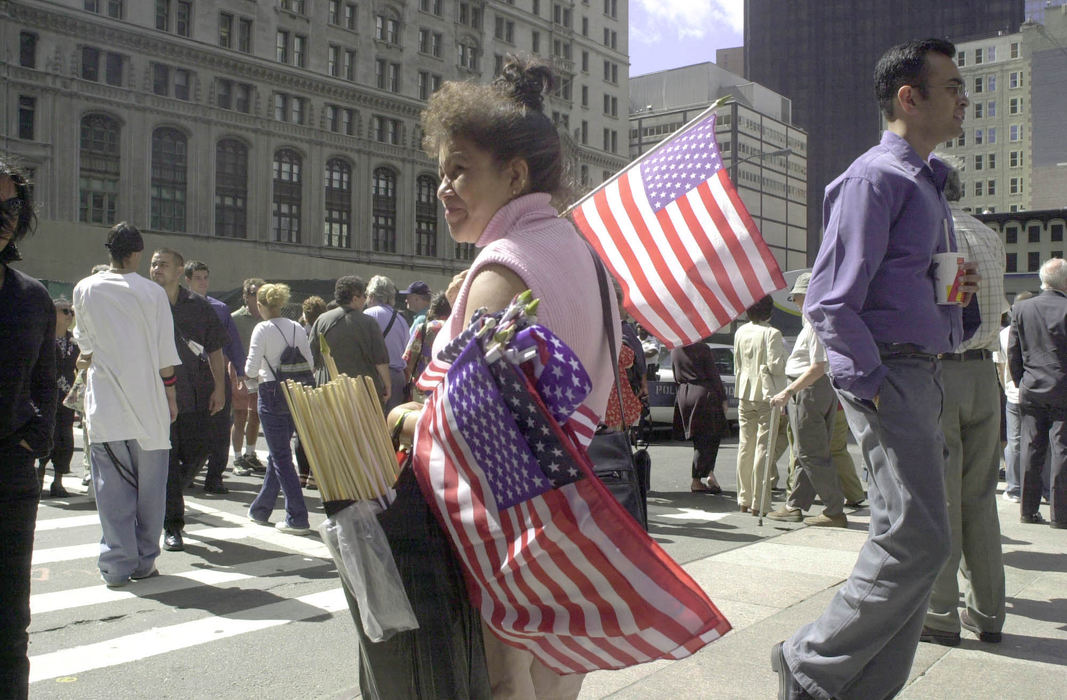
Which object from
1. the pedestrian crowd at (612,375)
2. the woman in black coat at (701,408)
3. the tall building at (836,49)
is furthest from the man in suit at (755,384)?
the tall building at (836,49)

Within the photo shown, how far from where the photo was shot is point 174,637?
14.9 feet

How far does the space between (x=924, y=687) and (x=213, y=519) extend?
5899mm

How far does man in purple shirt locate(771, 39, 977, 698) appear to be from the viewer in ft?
9.76

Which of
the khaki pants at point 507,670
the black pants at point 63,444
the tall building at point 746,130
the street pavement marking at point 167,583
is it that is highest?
the tall building at point 746,130

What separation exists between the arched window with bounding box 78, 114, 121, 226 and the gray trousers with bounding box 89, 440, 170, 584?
5322cm

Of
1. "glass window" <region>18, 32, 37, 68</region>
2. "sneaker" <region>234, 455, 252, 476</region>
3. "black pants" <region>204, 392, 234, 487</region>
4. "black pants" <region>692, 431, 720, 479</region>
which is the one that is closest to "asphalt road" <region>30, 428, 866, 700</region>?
"black pants" <region>204, 392, 234, 487</region>

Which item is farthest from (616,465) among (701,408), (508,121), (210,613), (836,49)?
(836,49)

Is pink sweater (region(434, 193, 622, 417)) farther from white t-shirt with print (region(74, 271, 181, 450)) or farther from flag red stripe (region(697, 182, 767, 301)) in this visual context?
white t-shirt with print (region(74, 271, 181, 450))

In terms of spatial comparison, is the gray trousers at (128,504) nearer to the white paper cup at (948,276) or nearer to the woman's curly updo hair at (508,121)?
the woman's curly updo hair at (508,121)

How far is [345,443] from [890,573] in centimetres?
193

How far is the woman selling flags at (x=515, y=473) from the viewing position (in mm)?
1624

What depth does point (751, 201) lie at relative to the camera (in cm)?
10606

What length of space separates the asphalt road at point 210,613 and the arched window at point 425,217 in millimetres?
64975

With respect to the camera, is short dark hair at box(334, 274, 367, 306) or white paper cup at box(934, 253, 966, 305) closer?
white paper cup at box(934, 253, 966, 305)
